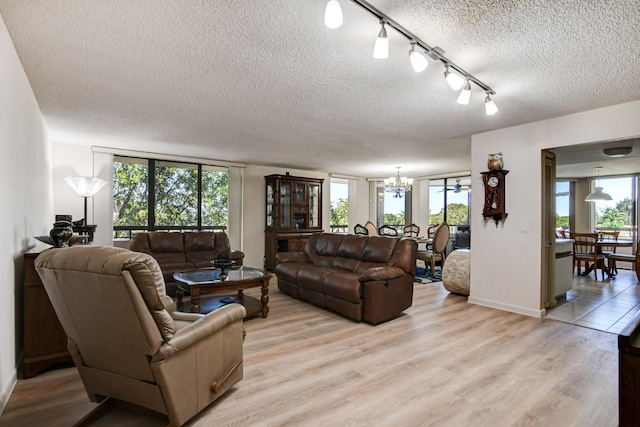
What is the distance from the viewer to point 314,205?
293 inches

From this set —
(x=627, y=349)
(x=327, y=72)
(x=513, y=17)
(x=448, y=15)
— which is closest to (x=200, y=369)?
(x=627, y=349)

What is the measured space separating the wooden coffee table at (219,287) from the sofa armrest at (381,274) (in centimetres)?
115

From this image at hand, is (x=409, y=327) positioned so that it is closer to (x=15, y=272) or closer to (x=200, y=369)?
(x=200, y=369)

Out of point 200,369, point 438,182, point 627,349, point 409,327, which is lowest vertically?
point 409,327

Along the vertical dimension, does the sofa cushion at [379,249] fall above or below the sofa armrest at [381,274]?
above

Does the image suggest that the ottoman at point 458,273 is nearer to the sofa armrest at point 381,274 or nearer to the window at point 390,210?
the sofa armrest at point 381,274

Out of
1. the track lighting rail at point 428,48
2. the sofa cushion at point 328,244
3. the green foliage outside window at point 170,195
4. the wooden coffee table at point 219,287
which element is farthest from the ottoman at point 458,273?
the green foliage outside window at point 170,195

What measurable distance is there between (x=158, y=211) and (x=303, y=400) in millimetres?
5031

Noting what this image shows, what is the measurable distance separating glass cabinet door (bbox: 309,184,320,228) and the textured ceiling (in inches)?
119

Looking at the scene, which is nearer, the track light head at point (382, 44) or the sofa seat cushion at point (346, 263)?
the track light head at point (382, 44)

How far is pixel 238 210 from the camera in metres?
6.79

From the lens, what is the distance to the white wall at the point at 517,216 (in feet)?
12.1

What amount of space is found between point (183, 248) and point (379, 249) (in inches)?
131

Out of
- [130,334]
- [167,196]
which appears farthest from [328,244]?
[130,334]
